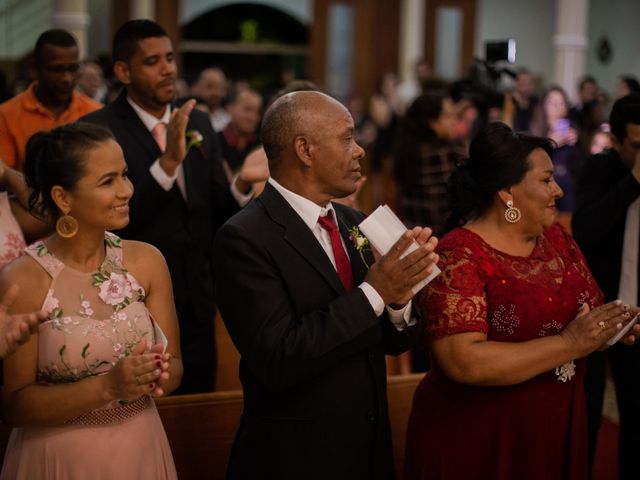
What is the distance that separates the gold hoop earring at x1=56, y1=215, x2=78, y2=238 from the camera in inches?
98.7

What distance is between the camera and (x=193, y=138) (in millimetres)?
3592

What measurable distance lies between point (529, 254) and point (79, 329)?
53.2 inches

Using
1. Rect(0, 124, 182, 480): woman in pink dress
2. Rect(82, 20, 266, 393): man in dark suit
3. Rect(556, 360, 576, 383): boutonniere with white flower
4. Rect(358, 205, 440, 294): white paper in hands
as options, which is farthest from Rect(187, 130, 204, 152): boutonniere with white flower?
Rect(556, 360, 576, 383): boutonniere with white flower

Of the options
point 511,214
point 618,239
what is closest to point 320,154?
point 511,214

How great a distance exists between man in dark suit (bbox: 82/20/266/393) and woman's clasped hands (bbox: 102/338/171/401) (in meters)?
1.17

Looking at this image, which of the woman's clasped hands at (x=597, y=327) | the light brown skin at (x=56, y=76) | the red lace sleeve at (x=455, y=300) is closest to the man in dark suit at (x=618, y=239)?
the woman's clasped hands at (x=597, y=327)

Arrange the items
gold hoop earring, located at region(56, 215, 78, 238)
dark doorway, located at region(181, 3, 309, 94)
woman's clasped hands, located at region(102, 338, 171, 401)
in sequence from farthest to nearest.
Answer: dark doorway, located at region(181, 3, 309, 94)
gold hoop earring, located at region(56, 215, 78, 238)
woman's clasped hands, located at region(102, 338, 171, 401)

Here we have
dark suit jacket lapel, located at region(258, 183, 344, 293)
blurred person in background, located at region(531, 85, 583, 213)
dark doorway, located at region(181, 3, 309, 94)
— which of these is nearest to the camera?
dark suit jacket lapel, located at region(258, 183, 344, 293)

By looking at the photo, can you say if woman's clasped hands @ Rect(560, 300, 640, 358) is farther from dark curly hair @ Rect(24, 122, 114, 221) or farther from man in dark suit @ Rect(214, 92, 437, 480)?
dark curly hair @ Rect(24, 122, 114, 221)

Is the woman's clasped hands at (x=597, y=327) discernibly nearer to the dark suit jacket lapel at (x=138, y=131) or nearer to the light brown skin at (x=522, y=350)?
the light brown skin at (x=522, y=350)

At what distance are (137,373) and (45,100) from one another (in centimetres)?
222

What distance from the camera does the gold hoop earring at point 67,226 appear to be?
2508mm

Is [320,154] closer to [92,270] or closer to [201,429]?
[92,270]

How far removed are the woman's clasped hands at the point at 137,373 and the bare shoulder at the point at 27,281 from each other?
283 millimetres
